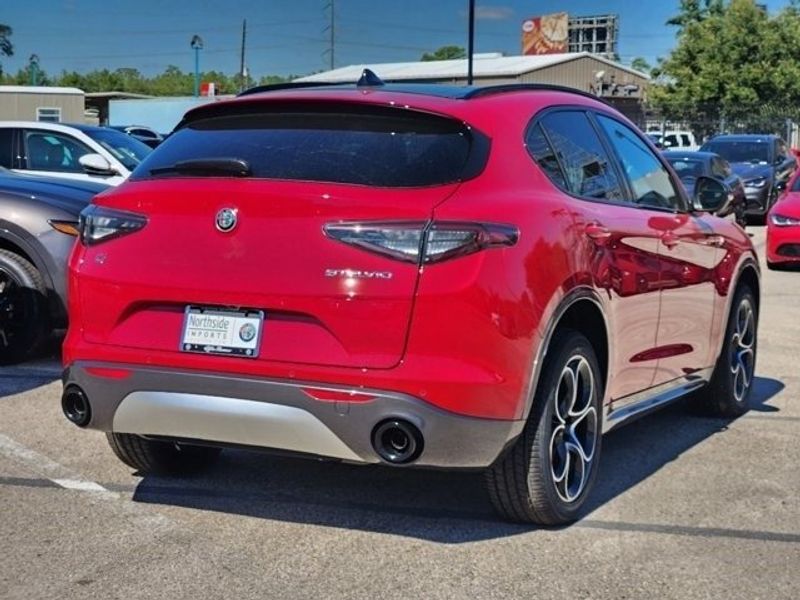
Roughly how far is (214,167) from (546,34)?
88.6m

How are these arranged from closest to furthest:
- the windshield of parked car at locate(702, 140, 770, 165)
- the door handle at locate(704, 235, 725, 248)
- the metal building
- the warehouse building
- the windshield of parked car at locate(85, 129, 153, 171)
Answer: the door handle at locate(704, 235, 725, 248), the windshield of parked car at locate(85, 129, 153, 171), the windshield of parked car at locate(702, 140, 770, 165), the metal building, the warehouse building

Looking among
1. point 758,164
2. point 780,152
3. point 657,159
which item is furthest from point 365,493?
point 780,152

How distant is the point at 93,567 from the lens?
154 inches

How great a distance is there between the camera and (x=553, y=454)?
4328 mm

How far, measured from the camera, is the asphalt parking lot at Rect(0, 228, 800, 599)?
150 inches

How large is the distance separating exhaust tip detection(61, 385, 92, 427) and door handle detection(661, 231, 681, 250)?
8.73 feet

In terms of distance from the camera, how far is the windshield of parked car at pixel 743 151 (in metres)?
23.2

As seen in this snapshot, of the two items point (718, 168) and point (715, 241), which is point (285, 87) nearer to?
point (715, 241)

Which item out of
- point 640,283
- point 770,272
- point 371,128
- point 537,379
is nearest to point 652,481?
point 640,283

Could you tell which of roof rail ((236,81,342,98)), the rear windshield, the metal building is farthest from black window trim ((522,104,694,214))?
the metal building

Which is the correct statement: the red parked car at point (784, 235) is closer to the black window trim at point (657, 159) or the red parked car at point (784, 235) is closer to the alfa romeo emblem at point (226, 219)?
the black window trim at point (657, 159)

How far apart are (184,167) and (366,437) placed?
1282mm

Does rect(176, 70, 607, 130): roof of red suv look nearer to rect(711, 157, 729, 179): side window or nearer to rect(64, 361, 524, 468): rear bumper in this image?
rect(64, 361, 524, 468): rear bumper

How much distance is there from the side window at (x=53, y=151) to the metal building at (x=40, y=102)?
34.1 m
